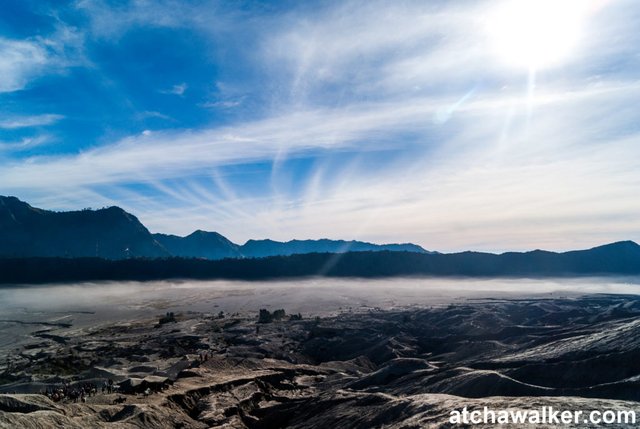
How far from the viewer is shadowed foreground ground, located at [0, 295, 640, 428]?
1562 centimetres

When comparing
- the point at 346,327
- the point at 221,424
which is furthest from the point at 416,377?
the point at 346,327

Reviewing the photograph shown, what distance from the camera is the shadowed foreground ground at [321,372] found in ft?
51.3

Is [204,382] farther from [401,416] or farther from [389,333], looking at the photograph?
[389,333]

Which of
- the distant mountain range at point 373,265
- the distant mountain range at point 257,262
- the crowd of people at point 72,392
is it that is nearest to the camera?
the crowd of people at point 72,392

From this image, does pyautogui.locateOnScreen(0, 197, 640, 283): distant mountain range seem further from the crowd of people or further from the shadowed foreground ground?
the crowd of people

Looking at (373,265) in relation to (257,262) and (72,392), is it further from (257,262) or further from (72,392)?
(72,392)

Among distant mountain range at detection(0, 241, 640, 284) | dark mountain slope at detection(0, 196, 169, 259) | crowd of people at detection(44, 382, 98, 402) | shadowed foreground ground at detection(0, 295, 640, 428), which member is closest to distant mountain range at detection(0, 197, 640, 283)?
distant mountain range at detection(0, 241, 640, 284)

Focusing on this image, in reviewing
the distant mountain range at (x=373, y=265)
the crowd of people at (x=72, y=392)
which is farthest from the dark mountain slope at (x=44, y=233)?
the crowd of people at (x=72, y=392)

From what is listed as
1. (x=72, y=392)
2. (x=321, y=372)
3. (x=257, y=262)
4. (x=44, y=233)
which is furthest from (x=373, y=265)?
(x=44, y=233)

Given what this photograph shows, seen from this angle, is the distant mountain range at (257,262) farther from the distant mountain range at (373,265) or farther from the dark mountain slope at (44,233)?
the dark mountain slope at (44,233)

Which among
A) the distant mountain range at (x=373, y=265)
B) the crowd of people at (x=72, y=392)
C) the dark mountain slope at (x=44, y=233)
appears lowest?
the crowd of people at (x=72, y=392)

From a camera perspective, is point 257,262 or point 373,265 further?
point 373,265

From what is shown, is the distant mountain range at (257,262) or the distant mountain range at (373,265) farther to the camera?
the distant mountain range at (373,265)

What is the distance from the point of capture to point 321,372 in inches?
1246
